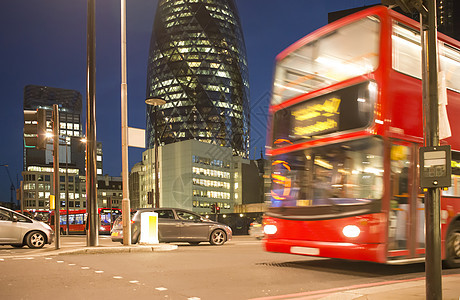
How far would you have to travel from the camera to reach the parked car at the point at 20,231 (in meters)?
15.3

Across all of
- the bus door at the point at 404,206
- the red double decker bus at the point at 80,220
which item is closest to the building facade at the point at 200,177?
the red double decker bus at the point at 80,220

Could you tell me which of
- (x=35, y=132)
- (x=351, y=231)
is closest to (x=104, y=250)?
(x=35, y=132)

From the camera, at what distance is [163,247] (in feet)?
46.2

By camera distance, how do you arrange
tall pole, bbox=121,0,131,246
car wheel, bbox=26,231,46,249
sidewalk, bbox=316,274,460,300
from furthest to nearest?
car wheel, bbox=26,231,46,249 < tall pole, bbox=121,0,131,246 < sidewalk, bbox=316,274,460,300

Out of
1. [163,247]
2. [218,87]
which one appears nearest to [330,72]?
[163,247]

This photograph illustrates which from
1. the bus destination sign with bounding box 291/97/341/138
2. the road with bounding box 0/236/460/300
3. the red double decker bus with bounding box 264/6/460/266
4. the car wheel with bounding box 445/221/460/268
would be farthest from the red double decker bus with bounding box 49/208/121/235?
the car wheel with bounding box 445/221/460/268

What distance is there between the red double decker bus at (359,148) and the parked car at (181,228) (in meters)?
7.43

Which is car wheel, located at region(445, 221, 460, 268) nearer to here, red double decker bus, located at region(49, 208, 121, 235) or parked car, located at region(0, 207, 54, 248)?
parked car, located at region(0, 207, 54, 248)

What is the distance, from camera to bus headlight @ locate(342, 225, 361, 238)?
817cm

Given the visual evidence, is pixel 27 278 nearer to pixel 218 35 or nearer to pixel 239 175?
pixel 239 175

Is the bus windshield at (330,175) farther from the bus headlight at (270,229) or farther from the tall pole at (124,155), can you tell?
the tall pole at (124,155)

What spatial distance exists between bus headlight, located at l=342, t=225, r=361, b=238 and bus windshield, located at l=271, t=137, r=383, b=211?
43 centimetres

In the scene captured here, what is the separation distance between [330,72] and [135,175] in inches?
4749

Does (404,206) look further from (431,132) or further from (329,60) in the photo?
(431,132)
